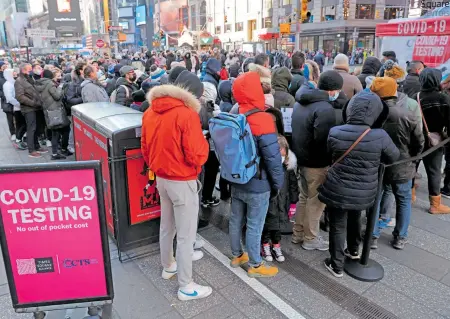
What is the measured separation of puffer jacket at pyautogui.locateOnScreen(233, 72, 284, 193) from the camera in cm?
319

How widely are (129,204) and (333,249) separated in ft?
6.98

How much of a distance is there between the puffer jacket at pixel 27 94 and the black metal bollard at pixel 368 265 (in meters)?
6.69

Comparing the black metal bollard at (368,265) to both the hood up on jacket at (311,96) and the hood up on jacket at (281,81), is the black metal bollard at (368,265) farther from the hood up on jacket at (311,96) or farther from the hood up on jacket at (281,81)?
the hood up on jacket at (281,81)

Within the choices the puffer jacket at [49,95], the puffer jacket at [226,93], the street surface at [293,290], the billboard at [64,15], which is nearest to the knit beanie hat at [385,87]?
the street surface at [293,290]

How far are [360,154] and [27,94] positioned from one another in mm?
6746

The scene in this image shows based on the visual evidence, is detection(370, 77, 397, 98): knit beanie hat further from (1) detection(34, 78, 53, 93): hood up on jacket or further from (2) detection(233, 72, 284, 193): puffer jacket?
(1) detection(34, 78, 53, 93): hood up on jacket

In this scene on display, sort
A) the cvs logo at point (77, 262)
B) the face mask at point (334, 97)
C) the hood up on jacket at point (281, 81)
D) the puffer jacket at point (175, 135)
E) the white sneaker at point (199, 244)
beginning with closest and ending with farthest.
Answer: the cvs logo at point (77, 262) → the puffer jacket at point (175, 135) → the face mask at point (334, 97) → the white sneaker at point (199, 244) → the hood up on jacket at point (281, 81)

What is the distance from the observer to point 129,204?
12.8 feet

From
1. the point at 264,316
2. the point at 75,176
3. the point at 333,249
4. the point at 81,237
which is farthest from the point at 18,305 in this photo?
the point at 333,249

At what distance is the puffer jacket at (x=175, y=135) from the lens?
2.96m

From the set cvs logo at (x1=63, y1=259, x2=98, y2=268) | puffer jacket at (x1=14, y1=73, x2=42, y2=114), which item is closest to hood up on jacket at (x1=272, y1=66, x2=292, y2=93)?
cvs logo at (x1=63, y1=259, x2=98, y2=268)

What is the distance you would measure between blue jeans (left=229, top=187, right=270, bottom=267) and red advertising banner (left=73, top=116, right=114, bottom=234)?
128cm

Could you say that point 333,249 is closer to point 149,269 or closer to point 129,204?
point 149,269

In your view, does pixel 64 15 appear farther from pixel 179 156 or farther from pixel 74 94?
pixel 179 156
